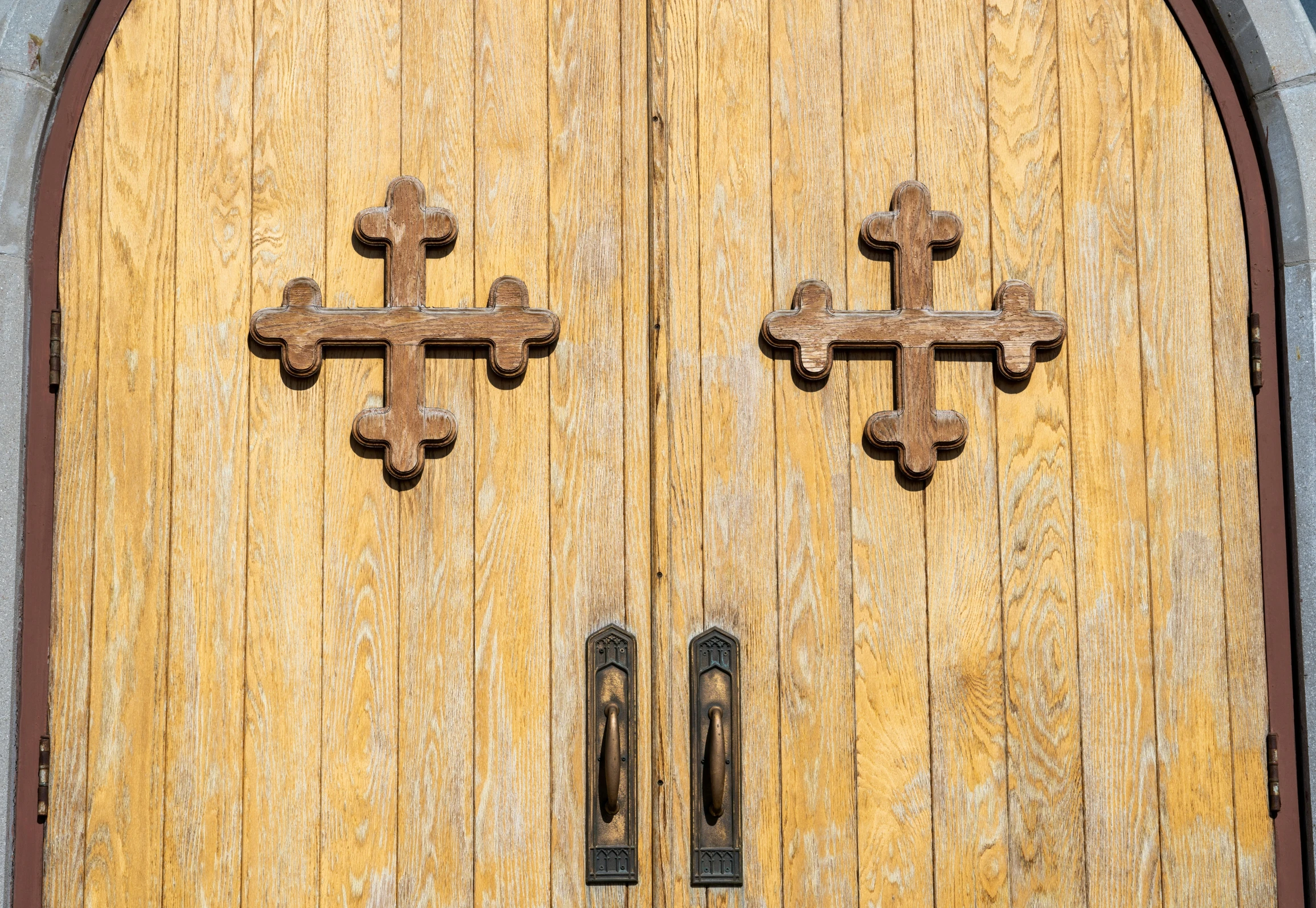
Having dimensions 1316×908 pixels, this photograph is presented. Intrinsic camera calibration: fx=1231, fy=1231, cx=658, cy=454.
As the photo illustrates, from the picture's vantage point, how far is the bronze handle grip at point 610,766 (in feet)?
6.27

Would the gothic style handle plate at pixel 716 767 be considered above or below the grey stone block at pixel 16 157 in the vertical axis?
below

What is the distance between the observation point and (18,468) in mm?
1894

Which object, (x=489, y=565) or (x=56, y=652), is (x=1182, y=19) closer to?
(x=489, y=565)

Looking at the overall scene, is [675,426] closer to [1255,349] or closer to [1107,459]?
[1107,459]

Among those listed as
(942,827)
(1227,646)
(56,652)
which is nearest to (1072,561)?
(1227,646)

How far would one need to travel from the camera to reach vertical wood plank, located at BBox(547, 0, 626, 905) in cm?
197

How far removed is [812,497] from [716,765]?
0.46m

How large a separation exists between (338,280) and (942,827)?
1322 mm

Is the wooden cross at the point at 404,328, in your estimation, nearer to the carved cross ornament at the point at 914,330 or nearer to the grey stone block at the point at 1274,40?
the carved cross ornament at the point at 914,330

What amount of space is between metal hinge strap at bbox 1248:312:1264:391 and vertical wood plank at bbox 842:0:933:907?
0.59m

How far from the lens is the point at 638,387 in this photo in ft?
6.67

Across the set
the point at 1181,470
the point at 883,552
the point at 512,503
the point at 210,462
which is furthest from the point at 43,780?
the point at 1181,470

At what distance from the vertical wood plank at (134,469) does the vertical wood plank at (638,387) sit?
735 mm

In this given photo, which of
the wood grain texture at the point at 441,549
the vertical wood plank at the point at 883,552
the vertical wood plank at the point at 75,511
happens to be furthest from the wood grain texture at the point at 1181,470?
the vertical wood plank at the point at 75,511
